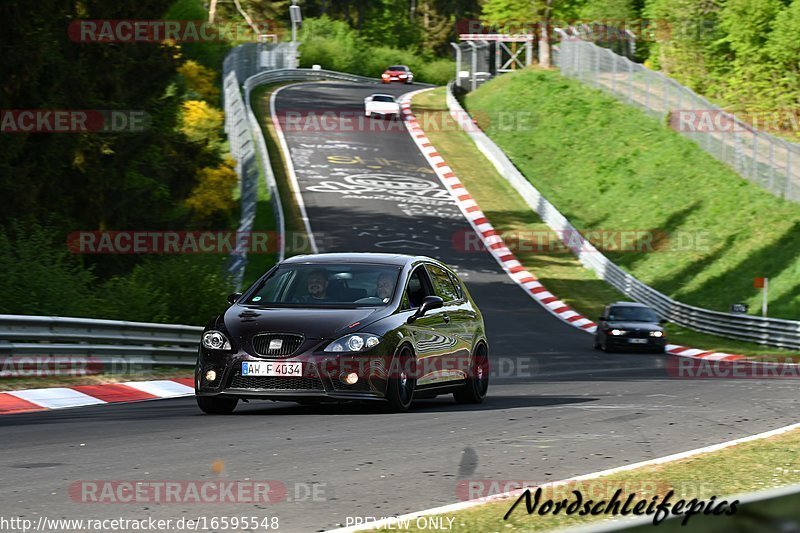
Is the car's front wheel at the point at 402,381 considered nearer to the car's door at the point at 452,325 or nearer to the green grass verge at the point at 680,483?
the car's door at the point at 452,325

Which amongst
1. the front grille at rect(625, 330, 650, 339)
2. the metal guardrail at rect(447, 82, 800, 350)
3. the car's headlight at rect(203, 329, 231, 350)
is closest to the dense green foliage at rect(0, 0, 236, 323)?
the car's headlight at rect(203, 329, 231, 350)

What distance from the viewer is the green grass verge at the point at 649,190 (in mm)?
40844

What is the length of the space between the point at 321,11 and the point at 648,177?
87.3 metres

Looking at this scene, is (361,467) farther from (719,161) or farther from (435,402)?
(719,161)

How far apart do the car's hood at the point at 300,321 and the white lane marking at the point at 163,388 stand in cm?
352

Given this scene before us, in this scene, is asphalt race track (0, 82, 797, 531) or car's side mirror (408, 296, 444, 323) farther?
car's side mirror (408, 296, 444, 323)

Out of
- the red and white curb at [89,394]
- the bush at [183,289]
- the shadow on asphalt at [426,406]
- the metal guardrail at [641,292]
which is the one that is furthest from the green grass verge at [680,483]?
the metal guardrail at [641,292]

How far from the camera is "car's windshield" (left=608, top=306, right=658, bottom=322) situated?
101 feet

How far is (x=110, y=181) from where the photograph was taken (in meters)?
30.7

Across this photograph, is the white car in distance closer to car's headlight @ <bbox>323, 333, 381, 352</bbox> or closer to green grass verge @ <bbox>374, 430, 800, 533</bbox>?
car's headlight @ <bbox>323, 333, 381, 352</bbox>

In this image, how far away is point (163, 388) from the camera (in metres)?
16.4

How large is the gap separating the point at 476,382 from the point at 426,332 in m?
1.59

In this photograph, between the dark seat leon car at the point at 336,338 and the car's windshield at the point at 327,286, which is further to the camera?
the car's windshield at the point at 327,286

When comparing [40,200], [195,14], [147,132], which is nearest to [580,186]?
[195,14]
